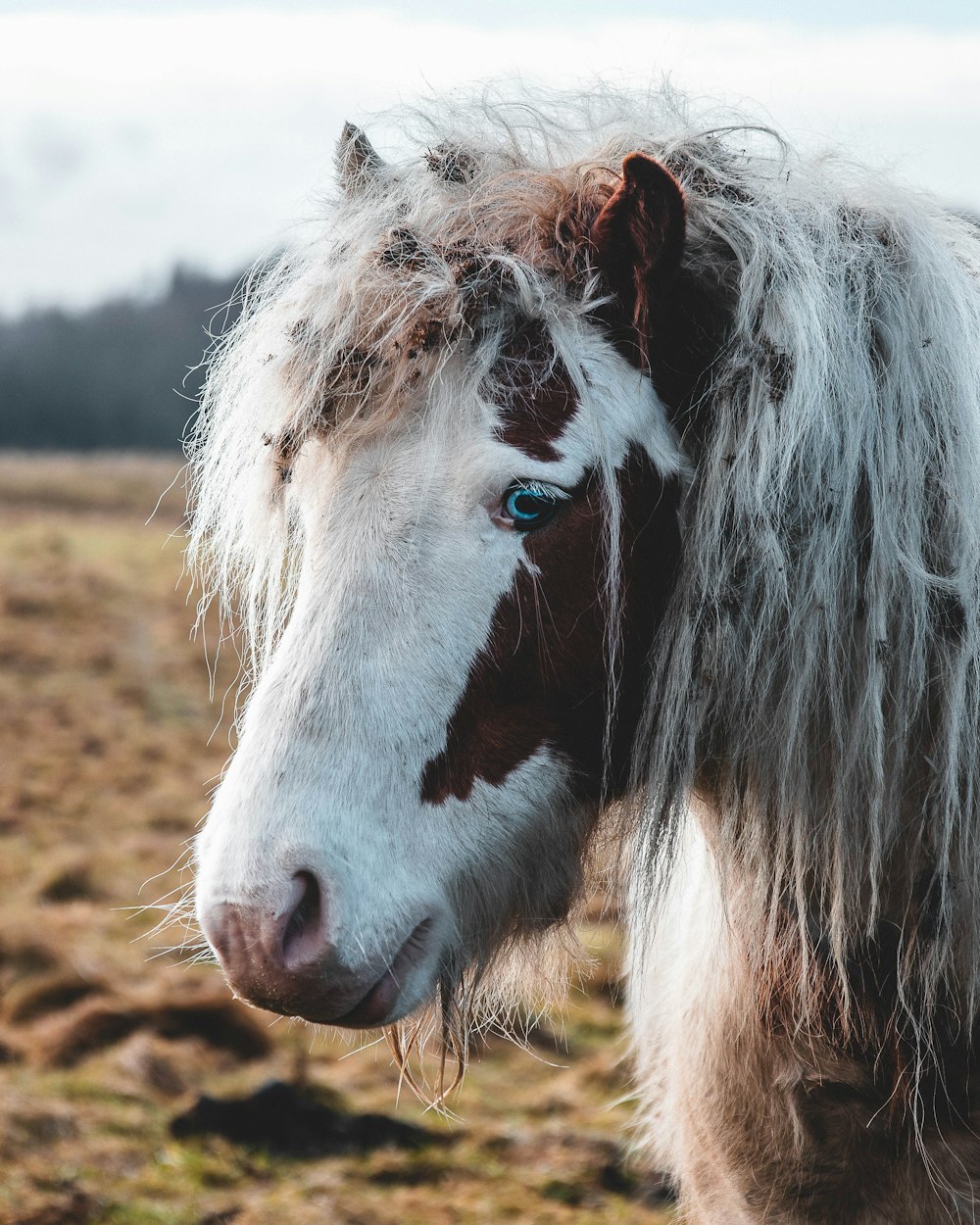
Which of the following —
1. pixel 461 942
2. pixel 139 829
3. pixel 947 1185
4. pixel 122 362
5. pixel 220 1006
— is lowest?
pixel 122 362

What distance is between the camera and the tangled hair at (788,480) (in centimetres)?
154

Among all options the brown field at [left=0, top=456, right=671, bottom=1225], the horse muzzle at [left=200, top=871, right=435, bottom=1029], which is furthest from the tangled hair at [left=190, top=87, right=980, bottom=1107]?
the brown field at [left=0, top=456, right=671, bottom=1225]

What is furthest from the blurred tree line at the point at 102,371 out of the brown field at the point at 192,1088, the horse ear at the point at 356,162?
the horse ear at the point at 356,162

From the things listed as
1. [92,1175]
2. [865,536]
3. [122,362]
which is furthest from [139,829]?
[122,362]

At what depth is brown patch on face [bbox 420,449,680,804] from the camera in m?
1.49

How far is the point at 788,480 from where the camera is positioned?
153 centimetres

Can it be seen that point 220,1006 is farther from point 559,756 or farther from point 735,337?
point 735,337

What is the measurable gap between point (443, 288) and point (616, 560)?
17.4 inches

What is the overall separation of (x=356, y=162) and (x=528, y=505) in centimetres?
78

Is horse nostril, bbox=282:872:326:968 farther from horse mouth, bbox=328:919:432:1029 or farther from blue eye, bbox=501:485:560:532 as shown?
blue eye, bbox=501:485:560:532

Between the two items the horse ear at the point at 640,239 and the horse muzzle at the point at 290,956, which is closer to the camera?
the horse muzzle at the point at 290,956

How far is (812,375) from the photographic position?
59.1 inches

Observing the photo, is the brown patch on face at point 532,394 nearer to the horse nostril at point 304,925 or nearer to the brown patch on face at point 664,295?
the brown patch on face at point 664,295

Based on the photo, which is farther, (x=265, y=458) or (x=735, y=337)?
(x=265, y=458)
